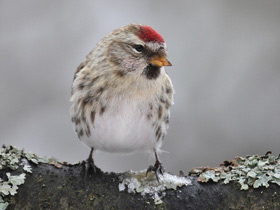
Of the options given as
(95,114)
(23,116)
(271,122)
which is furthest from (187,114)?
(95,114)

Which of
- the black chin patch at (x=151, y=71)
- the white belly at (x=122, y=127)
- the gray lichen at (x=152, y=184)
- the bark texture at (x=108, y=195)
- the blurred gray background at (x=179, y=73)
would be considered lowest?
the bark texture at (x=108, y=195)

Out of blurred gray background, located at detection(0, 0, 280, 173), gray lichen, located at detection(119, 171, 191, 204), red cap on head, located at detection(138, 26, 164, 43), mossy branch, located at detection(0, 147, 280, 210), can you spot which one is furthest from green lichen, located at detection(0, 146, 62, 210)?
blurred gray background, located at detection(0, 0, 280, 173)

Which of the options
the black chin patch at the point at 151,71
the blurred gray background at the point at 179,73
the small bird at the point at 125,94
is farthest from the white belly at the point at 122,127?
the blurred gray background at the point at 179,73

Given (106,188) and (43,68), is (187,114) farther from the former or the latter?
(106,188)

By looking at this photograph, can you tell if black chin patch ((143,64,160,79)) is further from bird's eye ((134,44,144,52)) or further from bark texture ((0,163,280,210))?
bark texture ((0,163,280,210))

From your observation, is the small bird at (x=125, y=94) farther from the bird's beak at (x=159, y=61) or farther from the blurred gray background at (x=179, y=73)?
the blurred gray background at (x=179, y=73)

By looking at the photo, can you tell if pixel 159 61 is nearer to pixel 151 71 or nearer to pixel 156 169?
pixel 151 71
